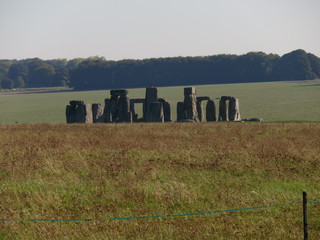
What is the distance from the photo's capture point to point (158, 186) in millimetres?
12711

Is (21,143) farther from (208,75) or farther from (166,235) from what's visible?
(208,75)

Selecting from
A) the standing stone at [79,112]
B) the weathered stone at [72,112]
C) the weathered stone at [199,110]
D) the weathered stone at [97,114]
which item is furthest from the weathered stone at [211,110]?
the weathered stone at [72,112]

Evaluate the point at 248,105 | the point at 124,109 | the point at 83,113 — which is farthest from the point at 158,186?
the point at 248,105

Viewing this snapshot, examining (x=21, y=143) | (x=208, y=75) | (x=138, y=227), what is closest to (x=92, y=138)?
(x=21, y=143)

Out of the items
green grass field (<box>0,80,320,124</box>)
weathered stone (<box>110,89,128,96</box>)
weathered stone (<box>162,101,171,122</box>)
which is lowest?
green grass field (<box>0,80,320,124</box>)

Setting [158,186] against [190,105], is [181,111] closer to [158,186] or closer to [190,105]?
[190,105]

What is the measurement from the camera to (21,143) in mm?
20797

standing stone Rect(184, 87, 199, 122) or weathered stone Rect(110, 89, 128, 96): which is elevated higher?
weathered stone Rect(110, 89, 128, 96)

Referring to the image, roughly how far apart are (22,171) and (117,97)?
25.3 m

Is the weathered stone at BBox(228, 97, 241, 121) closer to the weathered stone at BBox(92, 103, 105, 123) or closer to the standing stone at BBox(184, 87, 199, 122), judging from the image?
the standing stone at BBox(184, 87, 199, 122)

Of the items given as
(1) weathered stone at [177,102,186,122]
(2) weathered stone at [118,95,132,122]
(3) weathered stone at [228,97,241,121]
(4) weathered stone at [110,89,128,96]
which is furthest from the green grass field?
(2) weathered stone at [118,95,132,122]

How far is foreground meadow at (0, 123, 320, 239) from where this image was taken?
33.4 feet

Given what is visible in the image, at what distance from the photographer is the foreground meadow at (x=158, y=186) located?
10180mm

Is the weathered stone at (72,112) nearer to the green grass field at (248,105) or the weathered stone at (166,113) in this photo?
the weathered stone at (166,113)
